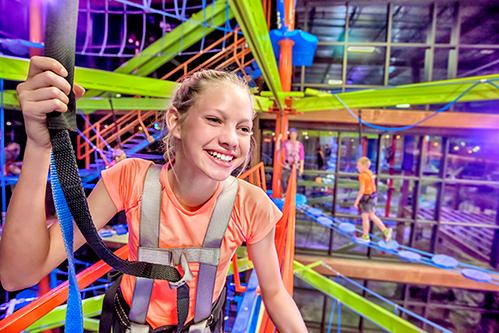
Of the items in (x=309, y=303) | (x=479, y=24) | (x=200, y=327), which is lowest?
(x=309, y=303)

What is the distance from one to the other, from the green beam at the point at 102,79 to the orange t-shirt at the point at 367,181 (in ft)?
13.1

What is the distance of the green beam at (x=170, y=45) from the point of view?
6332 mm

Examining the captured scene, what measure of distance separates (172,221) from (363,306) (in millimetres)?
3824

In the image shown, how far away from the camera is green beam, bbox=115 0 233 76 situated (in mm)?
6332

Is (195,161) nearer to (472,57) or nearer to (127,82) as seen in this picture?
(127,82)

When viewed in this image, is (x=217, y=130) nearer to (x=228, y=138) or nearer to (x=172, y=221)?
(x=228, y=138)

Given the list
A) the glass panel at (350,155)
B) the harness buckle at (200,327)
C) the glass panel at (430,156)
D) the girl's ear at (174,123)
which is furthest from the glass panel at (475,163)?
the girl's ear at (174,123)

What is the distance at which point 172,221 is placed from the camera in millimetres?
1131

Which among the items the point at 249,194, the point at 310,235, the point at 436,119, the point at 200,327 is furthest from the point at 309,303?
the point at 249,194

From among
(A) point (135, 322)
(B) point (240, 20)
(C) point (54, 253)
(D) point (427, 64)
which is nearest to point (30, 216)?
(C) point (54, 253)

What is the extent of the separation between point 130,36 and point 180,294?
8777mm

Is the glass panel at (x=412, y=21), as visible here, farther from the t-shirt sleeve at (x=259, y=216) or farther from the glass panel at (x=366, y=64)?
the t-shirt sleeve at (x=259, y=216)

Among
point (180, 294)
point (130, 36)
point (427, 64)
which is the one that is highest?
point (130, 36)

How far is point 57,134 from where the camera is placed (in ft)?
1.64
